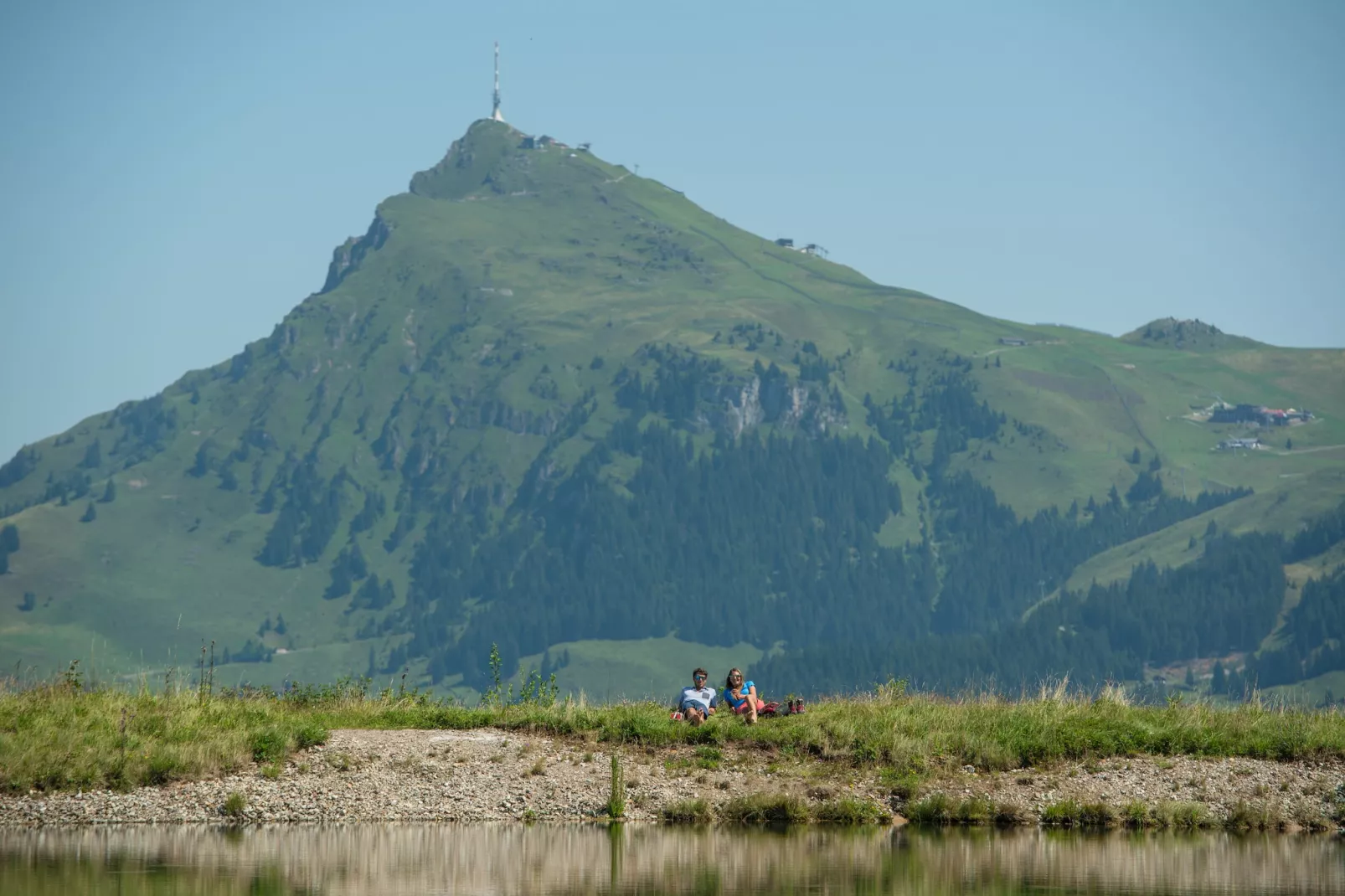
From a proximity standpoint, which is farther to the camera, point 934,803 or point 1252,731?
point 1252,731

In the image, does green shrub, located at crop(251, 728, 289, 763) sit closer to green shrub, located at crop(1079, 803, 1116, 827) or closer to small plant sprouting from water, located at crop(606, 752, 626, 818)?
small plant sprouting from water, located at crop(606, 752, 626, 818)

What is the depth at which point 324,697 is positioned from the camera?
53.5 metres

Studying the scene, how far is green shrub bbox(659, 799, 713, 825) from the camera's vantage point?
44188 millimetres

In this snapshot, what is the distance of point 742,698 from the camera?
164ft

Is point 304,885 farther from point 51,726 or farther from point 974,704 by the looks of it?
point 974,704

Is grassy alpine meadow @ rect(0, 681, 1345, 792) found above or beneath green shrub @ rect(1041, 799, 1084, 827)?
above

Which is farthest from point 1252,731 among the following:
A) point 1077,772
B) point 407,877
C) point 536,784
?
point 407,877

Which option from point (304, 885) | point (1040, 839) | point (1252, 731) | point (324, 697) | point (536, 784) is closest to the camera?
point (304, 885)

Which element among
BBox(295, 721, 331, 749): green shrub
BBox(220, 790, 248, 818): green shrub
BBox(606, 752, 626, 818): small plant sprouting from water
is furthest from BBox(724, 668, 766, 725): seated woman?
BBox(220, 790, 248, 818): green shrub

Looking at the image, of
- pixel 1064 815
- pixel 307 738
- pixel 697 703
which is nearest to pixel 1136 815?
pixel 1064 815

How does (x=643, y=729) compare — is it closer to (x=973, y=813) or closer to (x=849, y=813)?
(x=849, y=813)

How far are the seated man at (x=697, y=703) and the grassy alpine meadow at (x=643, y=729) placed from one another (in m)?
0.39

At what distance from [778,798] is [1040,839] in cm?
629

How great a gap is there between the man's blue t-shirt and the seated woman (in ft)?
1.91
